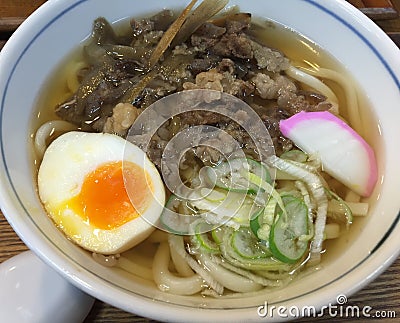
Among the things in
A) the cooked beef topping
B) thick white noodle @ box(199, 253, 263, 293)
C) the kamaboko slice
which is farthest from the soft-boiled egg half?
the kamaboko slice

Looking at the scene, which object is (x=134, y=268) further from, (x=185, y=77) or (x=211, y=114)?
(x=185, y=77)

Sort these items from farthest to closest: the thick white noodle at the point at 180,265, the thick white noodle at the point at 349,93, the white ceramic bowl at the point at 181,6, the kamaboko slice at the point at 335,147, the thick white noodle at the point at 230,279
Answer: the thick white noodle at the point at 349,93 → the kamaboko slice at the point at 335,147 → the thick white noodle at the point at 180,265 → the thick white noodle at the point at 230,279 → the white ceramic bowl at the point at 181,6

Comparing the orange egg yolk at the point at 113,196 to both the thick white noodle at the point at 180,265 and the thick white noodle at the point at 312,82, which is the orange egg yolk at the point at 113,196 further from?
the thick white noodle at the point at 312,82

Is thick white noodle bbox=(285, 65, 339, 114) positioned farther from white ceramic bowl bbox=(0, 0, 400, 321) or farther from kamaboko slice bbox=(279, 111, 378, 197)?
kamaboko slice bbox=(279, 111, 378, 197)

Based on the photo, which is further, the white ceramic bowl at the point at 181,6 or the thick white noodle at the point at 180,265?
the thick white noodle at the point at 180,265

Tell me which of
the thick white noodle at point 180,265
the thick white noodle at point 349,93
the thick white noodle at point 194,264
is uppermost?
the thick white noodle at point 349,93

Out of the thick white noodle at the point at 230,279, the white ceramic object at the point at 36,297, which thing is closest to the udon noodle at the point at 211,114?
the thick white noodle at the point at 230,279
